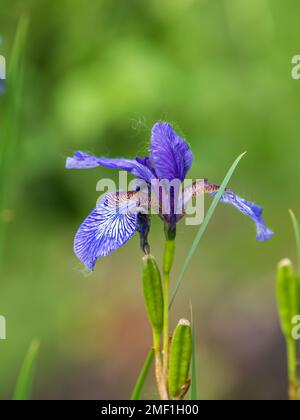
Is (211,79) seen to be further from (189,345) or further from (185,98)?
(189,345)

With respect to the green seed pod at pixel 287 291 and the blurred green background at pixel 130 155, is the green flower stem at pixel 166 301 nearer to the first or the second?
the green seed pod at pixel 287 291

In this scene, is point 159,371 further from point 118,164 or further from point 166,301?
point 118,164

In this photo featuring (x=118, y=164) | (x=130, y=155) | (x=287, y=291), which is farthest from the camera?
(x=130, y=155)

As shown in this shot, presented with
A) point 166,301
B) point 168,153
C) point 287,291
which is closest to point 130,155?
point 168,153

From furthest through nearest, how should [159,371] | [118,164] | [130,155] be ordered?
[130,155] < [118,164] < [159,371]

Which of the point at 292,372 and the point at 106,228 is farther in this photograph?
the point at 106,228

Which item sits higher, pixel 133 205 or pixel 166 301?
pixel 133 205
